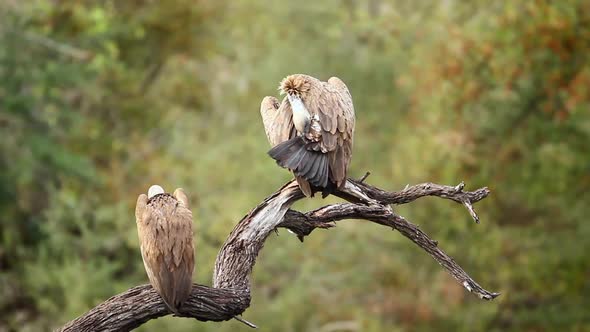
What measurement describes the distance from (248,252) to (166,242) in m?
0.51

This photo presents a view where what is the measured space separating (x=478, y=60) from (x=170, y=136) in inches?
335

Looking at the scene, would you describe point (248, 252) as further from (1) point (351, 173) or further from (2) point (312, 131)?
(1) point (351, 173)

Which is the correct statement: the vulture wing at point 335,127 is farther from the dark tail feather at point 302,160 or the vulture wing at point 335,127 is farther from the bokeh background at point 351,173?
the bokeh background at point 351,173

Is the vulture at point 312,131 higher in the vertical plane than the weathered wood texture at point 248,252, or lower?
higher

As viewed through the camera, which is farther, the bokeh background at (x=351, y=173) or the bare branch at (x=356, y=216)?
the bokeh background at (x=351, y=173)

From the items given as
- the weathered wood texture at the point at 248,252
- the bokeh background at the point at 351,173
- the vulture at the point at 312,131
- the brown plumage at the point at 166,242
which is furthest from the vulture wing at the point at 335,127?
the bokeh background at the point at 351,173

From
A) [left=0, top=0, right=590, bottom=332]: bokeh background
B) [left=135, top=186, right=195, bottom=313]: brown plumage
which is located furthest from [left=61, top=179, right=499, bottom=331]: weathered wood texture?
[left=0, top=0, right=590, bottom=332]: bokeh background

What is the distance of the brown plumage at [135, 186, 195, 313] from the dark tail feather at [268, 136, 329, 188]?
2.31 feet

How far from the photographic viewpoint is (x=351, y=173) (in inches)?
937

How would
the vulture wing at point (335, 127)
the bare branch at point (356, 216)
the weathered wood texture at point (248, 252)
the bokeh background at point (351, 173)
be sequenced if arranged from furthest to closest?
the bokeh background at point (351, 173), the vulture wing at point (335, 127), the bare branch at point (356, 216), the weathered wood texture at point (248, 252)

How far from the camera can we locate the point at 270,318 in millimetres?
17641

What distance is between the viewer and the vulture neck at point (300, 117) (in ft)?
22.2

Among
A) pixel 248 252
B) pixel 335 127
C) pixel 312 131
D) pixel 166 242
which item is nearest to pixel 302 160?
pixel 312 131

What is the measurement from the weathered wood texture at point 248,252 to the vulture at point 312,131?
190mm
